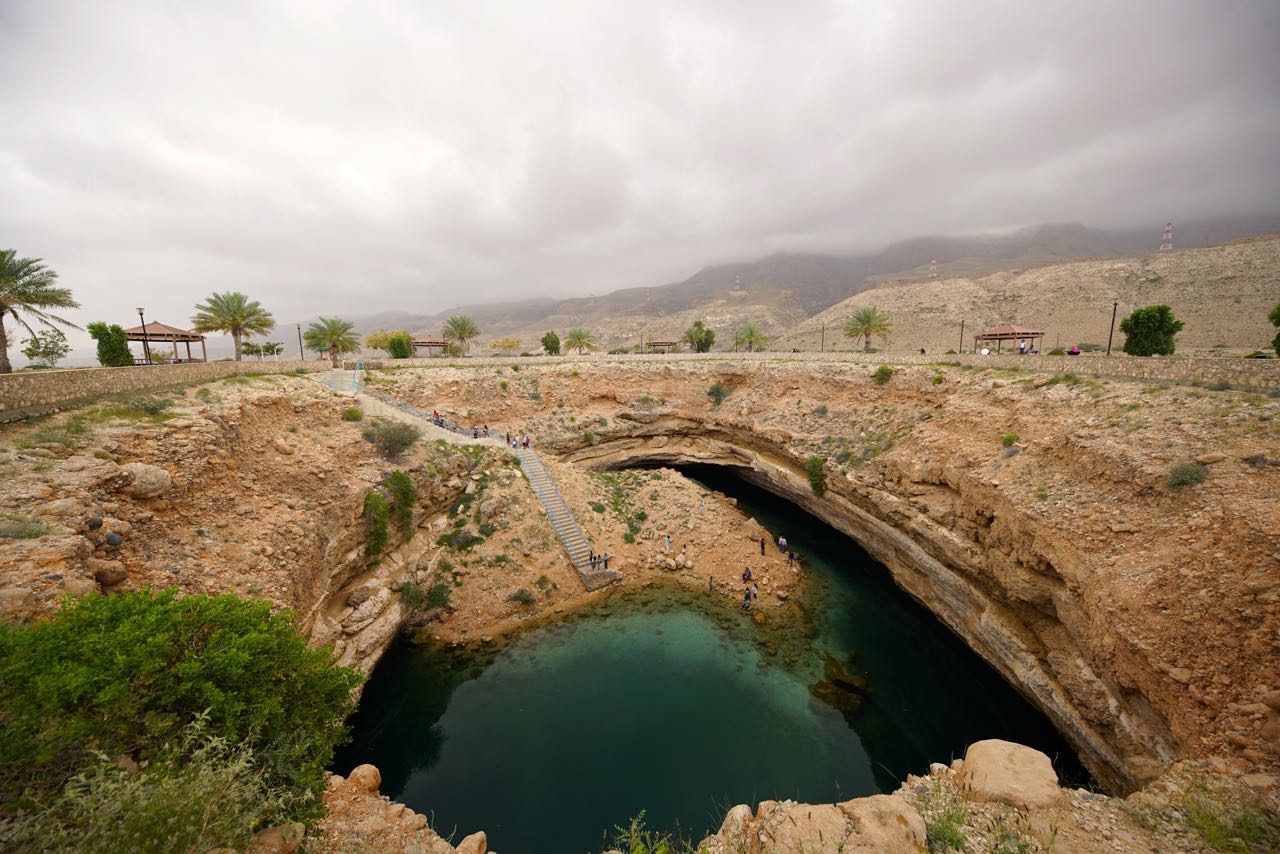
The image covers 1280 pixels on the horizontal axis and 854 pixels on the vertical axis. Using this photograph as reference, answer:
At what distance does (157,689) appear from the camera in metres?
7.36

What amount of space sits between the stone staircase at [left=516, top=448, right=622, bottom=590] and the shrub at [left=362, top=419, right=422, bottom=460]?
7427 mm

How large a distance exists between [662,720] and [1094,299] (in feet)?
292

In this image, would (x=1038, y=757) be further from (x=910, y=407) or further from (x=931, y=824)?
(x=910, y=407)

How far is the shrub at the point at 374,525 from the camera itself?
65.2 feet

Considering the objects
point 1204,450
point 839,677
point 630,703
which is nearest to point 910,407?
point 1204,450

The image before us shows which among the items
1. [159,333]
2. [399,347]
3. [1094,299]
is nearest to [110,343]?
[159,333]

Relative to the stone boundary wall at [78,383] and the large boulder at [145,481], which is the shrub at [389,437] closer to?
the stone boundary wall at [78,383]

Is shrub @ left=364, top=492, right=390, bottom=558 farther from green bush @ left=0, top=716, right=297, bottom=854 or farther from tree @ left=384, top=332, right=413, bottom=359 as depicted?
tree @ left=384, top=332, right=413, bottom=359

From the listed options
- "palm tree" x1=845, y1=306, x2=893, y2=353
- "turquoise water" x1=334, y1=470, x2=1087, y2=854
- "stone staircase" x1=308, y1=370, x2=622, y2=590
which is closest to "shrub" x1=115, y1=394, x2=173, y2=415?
"stone staircase" x1=308, y1=370, x2=622, y2=590

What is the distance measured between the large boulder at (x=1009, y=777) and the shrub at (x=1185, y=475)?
30.5ft

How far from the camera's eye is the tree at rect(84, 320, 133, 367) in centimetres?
2308

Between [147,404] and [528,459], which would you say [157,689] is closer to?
[147,404]

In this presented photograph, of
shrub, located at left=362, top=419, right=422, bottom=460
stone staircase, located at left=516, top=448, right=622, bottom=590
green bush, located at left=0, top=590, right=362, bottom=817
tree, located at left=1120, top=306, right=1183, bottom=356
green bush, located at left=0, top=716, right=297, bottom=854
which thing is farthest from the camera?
tree, located at left=1120, top=306, right=1183, bottom=356

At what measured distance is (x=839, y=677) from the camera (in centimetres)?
→ 1877
